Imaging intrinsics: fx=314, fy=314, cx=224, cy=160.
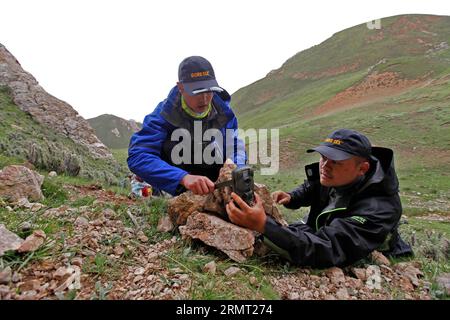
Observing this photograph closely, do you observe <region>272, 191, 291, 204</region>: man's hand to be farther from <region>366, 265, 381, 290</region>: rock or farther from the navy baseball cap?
Answer: the navy baseball cap

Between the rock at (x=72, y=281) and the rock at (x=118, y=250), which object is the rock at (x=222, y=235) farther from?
the rock at (x=72, y=281)

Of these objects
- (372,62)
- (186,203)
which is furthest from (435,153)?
(372,62)

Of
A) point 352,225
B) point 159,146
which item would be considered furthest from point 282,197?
point 159,146

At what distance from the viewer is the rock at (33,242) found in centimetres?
204

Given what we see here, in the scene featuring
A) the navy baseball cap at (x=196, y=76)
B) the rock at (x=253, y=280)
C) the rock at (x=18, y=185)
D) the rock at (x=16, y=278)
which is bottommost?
the rock at (x=253, y=280)

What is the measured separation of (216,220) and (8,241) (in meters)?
1.46

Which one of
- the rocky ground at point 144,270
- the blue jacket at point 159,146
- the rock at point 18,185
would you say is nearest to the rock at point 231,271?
the rocky ground at point 144,270

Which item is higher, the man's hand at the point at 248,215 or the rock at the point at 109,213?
the man's hand at the point at 248,215

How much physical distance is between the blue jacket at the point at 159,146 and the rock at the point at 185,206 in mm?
136

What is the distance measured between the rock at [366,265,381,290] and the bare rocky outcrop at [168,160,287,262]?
0.84 metres

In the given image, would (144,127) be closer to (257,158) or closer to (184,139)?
(184,139)

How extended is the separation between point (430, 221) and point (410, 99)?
21590mm

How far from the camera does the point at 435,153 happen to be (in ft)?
→ 51.4

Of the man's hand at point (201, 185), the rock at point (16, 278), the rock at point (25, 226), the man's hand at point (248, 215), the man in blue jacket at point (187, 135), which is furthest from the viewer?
the man in blue jacket at point (187, 135)
